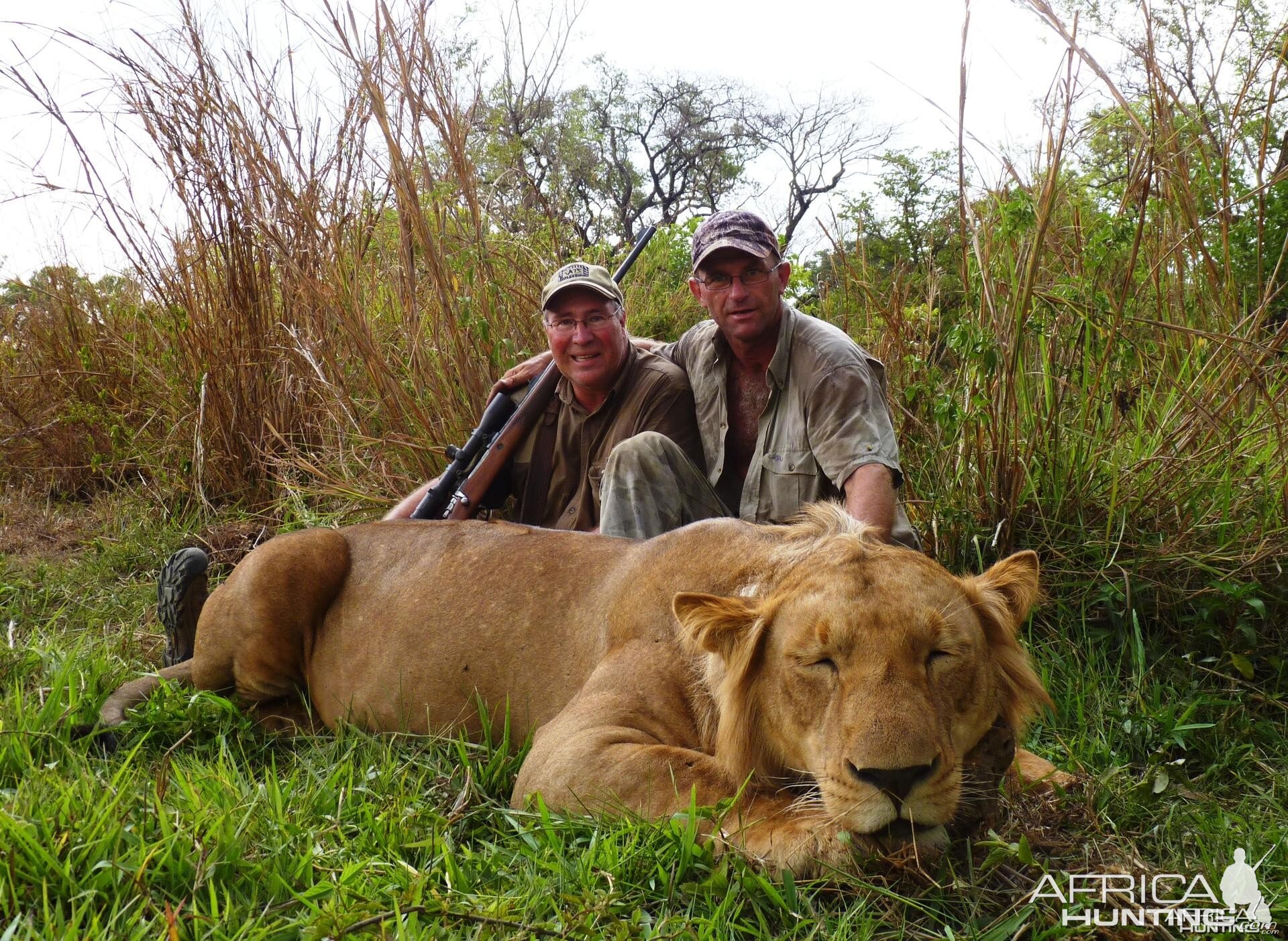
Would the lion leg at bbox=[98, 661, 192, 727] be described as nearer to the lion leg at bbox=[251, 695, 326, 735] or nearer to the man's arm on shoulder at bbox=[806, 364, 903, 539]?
the lion leg at bbox=[251, 695, 326, 735]

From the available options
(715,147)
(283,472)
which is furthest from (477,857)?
(715,147)

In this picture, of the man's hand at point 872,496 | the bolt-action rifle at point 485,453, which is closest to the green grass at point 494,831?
the man's hand at point 872,496

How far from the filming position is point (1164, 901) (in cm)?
241

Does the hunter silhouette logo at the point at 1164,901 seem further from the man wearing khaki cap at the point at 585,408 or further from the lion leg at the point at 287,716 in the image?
the man wearing khaki cap at the point at 585,408

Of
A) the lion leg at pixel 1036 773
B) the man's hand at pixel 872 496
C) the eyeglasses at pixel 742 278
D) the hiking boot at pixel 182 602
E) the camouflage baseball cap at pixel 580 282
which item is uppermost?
the camouflage baseball cap at pixel 580 282

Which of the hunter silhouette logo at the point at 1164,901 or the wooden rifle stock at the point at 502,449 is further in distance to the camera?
the wooden rifle stock at the point at 502,449

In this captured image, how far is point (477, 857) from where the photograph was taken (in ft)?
8.55

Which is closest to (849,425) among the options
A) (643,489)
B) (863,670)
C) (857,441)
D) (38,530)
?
(857,441)

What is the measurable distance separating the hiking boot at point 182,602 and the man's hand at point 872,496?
105 inches

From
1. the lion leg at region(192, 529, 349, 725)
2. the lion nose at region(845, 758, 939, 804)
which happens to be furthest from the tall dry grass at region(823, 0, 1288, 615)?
the lion leg at region(192, 529, 349, 725)

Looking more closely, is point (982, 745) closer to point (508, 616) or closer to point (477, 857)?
point (477, 857)

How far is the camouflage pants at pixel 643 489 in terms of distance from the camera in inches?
172

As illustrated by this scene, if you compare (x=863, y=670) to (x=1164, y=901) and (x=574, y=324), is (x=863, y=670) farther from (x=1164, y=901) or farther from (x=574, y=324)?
(x=574, y=324)

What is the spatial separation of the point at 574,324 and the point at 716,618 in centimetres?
258
